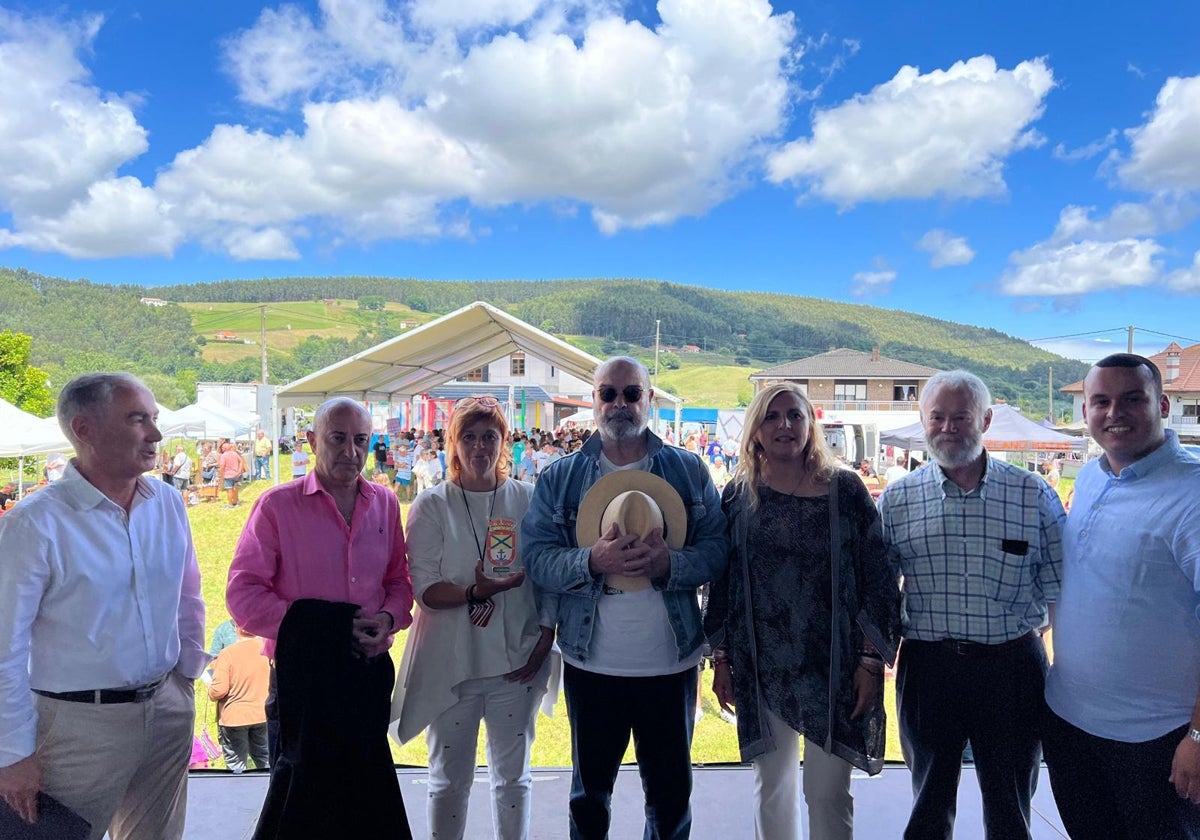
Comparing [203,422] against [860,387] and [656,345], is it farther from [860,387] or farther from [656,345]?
[860,387]

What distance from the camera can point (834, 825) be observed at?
6.16 ft

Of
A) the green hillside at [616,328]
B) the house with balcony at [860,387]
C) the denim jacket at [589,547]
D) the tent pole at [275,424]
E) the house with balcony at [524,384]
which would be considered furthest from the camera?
the house with balcony at [860,387]

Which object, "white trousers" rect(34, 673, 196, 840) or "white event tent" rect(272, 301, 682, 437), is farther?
"white event tent" rect(272, 301, 682, 437)

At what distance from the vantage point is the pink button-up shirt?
1.80 metres

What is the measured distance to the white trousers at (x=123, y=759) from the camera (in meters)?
1.60

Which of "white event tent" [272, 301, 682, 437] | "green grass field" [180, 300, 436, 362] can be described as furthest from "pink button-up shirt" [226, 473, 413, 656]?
"green grass field" [180, 300, 436, 362]

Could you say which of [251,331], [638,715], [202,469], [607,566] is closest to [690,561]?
[607,566]

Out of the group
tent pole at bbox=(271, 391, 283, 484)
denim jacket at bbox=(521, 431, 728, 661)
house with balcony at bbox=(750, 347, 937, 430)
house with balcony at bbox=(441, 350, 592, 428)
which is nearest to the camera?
denim jacket at bbox=(521, 431, 728, 661)

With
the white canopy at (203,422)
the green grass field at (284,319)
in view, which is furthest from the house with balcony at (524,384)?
the white canopy at (203,422)

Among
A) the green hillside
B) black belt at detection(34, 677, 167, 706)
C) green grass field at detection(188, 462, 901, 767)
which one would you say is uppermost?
the green hillside

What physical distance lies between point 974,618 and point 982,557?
0.16 m

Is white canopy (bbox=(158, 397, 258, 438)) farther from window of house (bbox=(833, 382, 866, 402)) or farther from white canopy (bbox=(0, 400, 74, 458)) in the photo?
window of house (bbox=(833, 382, 866, 402))

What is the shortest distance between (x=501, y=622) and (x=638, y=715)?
46 centimetres

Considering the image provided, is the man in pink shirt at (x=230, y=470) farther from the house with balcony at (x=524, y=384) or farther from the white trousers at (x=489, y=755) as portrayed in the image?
the white trousers at (x=489, y=755)
